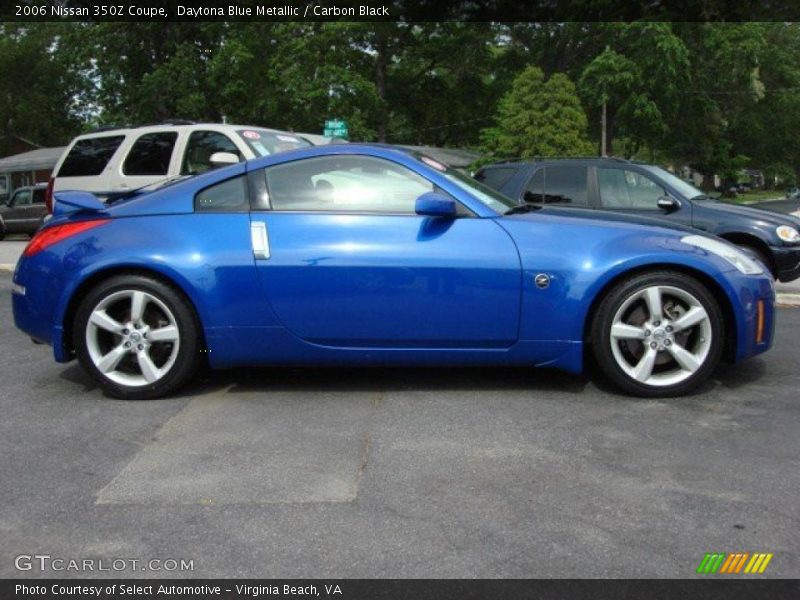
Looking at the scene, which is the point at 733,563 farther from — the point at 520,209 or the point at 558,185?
the point at 558,185

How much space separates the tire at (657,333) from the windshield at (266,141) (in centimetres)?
507

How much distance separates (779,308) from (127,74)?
30875 mm

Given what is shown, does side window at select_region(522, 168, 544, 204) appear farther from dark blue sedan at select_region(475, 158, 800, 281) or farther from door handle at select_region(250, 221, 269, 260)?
door handle at select_region(250, 221, 269, 260)

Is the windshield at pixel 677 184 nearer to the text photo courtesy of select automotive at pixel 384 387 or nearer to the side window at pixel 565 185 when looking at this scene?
the side window at pixel 565 185

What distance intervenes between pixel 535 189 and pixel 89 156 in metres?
5.36

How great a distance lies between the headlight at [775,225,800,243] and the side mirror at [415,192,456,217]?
4903 mm

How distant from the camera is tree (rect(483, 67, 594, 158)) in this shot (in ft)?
82.0

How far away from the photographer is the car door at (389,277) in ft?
13.6

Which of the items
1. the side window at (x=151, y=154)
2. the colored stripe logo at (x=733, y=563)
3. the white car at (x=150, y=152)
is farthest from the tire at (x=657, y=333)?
the side window at (x=151, y=154)
